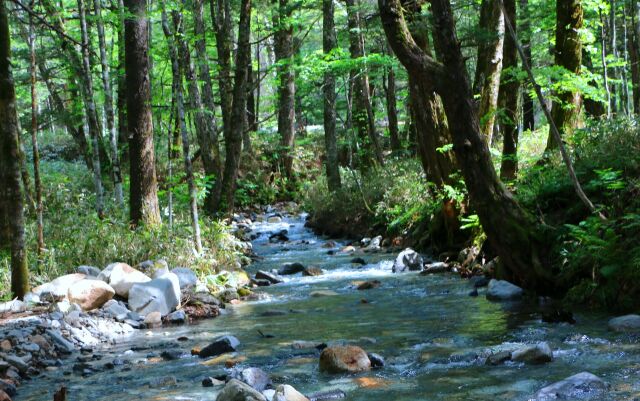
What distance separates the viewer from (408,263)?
38.1ft

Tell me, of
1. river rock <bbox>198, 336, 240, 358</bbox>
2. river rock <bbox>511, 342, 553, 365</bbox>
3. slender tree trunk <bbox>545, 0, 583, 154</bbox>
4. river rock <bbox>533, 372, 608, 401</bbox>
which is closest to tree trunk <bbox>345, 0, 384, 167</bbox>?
slender tree trunk <bbox>545, 0, 583, 154</bbox>

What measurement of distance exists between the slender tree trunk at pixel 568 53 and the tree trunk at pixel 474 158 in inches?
112

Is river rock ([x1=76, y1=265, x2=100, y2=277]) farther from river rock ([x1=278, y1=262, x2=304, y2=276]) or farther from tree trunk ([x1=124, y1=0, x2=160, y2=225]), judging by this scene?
river rock ([x1=278, y1=262, x2=304, y2=276])

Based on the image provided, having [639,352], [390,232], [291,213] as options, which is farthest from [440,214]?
[291,213]

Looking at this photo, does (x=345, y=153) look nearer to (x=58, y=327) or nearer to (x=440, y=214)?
(x=440, y=214)

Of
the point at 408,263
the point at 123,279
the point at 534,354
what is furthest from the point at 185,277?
the point at 534,354

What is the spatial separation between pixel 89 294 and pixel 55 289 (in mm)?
436

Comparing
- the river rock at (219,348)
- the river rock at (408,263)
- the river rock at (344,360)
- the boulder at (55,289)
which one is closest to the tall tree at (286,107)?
the river rock at (408,263)

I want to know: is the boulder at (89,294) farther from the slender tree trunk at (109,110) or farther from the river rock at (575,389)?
the river rock at (575,389)

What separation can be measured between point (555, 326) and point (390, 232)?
8456 millimetres

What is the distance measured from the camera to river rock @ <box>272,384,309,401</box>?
14.4 feet

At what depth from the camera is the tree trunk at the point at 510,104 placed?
1104 cm

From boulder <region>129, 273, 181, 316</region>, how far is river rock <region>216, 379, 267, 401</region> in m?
4.18

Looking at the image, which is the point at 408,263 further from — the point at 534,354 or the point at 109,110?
the point at 109,110
